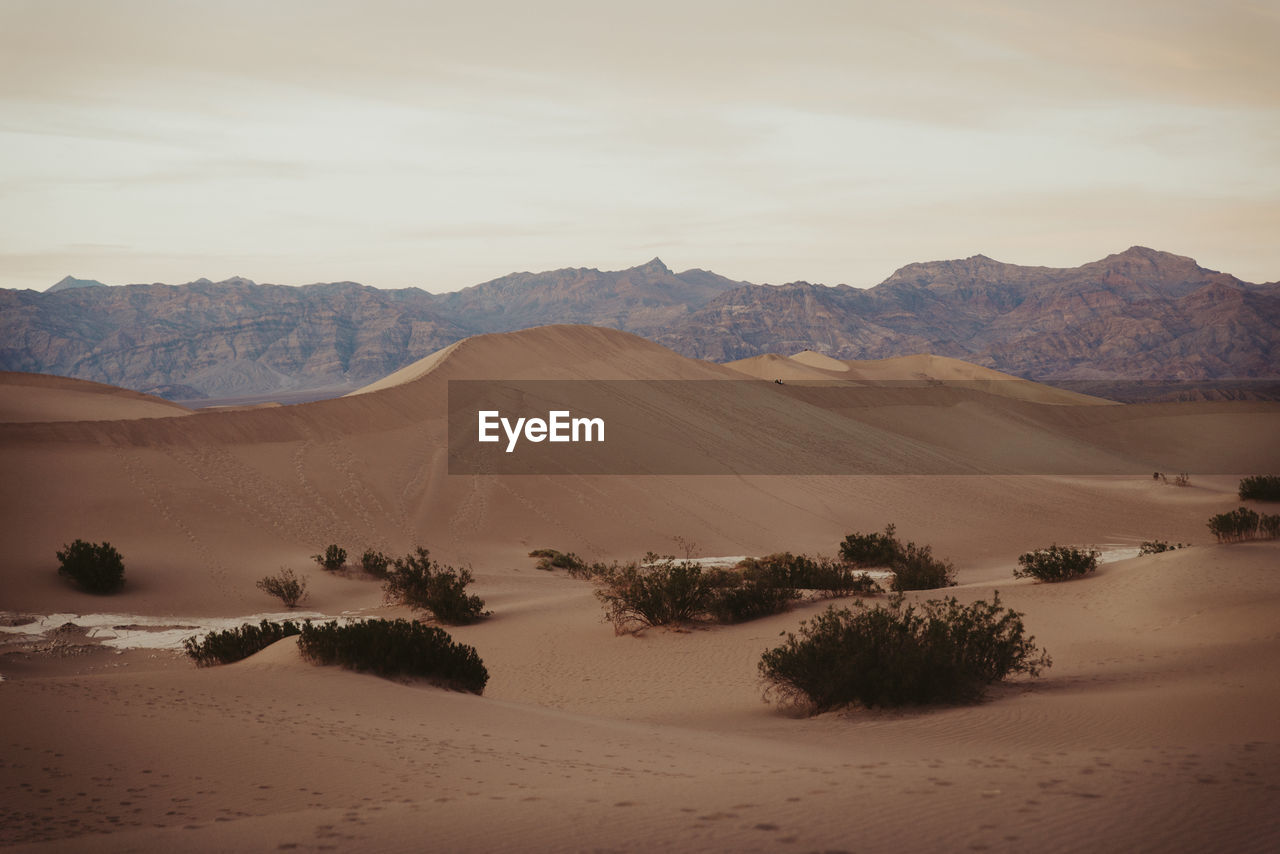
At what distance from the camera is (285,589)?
17.1 metres

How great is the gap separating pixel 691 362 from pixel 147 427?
2337 cm

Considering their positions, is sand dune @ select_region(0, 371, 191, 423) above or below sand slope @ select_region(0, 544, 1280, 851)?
above

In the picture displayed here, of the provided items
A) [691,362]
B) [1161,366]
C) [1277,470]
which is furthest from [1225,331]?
[691,362]

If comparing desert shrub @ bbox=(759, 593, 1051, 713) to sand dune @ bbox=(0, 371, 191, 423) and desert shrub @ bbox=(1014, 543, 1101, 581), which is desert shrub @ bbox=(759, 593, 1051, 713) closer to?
desert shrub @ bbox=(1014, 543, 1101, 581)

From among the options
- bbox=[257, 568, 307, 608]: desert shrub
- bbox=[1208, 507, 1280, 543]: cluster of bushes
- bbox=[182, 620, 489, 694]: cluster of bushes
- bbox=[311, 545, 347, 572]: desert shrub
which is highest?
bbox=[1208, 507, 1280, 543]: cluster of bushes

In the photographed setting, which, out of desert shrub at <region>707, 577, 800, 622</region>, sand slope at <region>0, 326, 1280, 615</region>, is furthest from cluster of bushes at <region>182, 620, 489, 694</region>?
sand slope at <region>0, 326, 1280, 615</region>

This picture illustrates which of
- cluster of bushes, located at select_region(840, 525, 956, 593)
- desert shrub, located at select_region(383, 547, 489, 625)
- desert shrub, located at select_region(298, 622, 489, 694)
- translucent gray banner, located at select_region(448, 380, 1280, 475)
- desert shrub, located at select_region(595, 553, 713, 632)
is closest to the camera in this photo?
desert shrub, located at select_region(298, 622, 489, 694)

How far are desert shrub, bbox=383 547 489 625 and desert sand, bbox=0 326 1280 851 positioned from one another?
58 centimetres

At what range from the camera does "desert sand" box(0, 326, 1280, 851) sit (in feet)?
15.5

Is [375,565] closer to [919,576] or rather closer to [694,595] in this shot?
[694,595]

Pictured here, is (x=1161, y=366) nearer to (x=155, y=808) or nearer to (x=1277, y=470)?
(x=1277, y=470)

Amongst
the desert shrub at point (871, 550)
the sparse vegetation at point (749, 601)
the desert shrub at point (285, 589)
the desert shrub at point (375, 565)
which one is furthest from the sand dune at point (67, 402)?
the sparse vegetation at point (749, 601)

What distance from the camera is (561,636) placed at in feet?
46.4

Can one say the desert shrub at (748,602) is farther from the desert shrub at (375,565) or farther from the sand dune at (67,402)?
the sand dune at (67,402)
